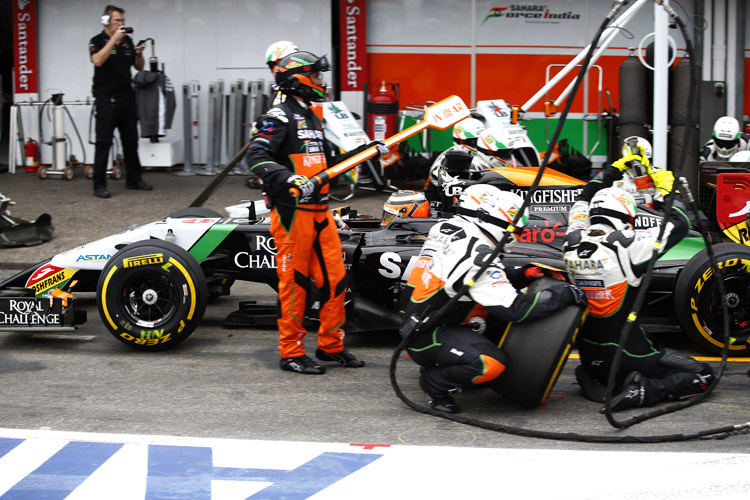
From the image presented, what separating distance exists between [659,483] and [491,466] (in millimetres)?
814

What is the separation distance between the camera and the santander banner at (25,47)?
44.8 ft

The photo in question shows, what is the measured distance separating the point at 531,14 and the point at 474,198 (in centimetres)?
881

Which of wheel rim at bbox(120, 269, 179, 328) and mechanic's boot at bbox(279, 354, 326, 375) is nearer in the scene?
mechanic's boot at bbox(279, 354, 326, 375)

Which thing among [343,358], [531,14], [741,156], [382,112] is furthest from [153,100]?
[741,156]

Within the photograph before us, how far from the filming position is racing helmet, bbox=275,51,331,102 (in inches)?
243

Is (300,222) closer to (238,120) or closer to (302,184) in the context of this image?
(302,184)

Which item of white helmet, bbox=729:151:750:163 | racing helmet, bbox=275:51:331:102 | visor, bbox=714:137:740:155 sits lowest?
white helmet, bbox=729:151:750:163

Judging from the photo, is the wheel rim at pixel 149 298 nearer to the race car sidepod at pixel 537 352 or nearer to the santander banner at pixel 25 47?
the race car sidepod at pixel 537 352

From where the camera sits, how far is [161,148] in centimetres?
1325

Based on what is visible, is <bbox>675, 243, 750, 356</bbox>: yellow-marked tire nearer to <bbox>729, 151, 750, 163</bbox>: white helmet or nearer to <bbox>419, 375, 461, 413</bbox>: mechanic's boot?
<bbox>419, 375, 461, 413</bbox>: mechanic's boot

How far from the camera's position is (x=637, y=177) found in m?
7.25

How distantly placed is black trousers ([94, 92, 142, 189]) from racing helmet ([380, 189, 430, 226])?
4.55m

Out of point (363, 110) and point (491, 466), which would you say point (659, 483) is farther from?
point (363, 110)

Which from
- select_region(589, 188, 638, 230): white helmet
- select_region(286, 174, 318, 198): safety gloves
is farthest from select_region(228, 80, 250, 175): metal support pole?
select_region(589, 188, 638, 230): white helmet
